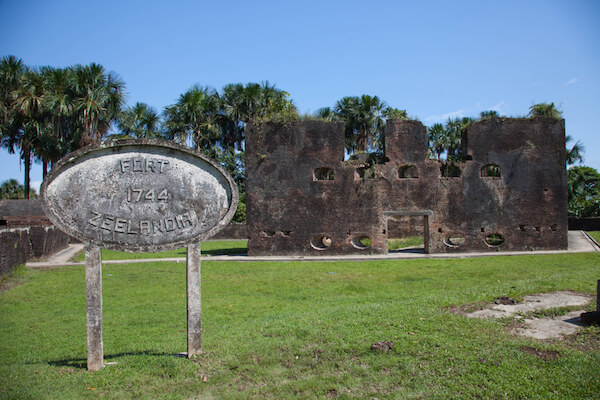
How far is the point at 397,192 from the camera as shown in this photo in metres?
20.3

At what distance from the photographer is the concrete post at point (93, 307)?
5.11 metres

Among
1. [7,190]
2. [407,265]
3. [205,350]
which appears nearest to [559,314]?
[205,350]

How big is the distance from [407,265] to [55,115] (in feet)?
96.8

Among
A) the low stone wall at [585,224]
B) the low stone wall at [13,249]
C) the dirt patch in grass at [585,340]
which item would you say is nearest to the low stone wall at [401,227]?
the low stone wall at [585,224]

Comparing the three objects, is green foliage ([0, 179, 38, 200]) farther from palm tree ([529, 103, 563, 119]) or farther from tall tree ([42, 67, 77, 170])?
palm tree ([529, 103, 563, 119])

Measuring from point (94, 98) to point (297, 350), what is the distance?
106ft

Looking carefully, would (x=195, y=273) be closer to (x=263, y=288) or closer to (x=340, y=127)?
(x=263, y=288)

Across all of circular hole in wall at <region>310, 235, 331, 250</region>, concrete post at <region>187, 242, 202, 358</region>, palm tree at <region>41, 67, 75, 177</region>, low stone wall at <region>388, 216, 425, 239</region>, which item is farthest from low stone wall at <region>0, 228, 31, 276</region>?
low stone wall at <region>388, 216, 425, 239</region>

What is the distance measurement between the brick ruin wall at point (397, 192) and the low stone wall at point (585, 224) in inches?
591

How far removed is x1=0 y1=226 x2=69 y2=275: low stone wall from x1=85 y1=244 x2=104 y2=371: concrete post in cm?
1026

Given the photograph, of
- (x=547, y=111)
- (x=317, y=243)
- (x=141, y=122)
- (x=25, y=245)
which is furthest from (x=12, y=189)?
(x=547, y=111)

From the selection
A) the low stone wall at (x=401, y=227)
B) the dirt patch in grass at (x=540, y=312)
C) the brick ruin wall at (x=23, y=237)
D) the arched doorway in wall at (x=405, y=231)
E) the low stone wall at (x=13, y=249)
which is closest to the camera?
the dirt patch in grass at (x=540, y=312)

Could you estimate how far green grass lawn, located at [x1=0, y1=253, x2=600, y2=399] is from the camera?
444 centimetres

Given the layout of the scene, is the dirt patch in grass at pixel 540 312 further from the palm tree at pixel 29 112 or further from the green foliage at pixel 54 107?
the palm tree at pixel 29 112
